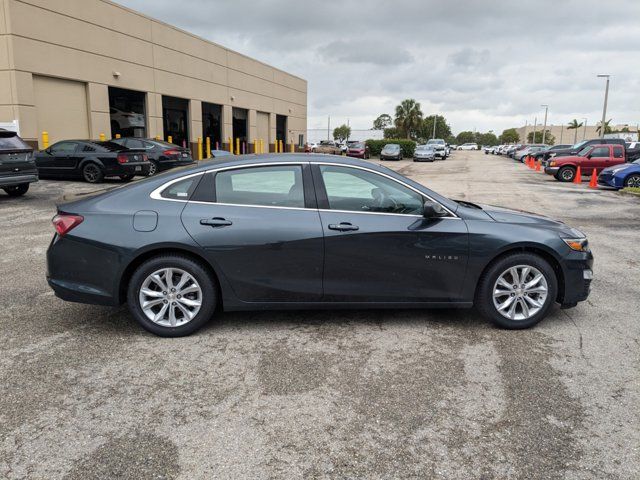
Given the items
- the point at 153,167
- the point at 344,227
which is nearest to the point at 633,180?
the point at 153,167

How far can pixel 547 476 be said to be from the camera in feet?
9.11

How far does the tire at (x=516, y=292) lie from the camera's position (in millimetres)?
4719

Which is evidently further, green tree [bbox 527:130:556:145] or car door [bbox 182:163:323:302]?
green tree [bbox 527:130:556:145]

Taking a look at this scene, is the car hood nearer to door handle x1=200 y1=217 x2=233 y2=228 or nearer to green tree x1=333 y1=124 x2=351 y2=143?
door handle x1=200 y1=217 x2=233 y2=228

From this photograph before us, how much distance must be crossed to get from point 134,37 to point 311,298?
2466cm

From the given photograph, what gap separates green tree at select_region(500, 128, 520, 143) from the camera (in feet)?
515

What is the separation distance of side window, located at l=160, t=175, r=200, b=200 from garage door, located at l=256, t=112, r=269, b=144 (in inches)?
1423

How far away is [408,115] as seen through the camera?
83312mm

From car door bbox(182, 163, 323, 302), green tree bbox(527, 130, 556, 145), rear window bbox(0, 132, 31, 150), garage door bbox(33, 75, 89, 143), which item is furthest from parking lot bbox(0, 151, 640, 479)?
green tree bbox(527, 130, 556, 145)

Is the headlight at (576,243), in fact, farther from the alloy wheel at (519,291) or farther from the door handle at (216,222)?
the door handle at (216,222)

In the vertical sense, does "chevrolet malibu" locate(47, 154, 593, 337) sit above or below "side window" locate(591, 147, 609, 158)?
below

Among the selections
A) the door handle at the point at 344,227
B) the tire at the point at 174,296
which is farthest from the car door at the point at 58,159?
the door handle at the point at 344,227

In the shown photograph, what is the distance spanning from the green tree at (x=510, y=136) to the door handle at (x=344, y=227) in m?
164

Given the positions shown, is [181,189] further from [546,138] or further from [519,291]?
[546,138]
